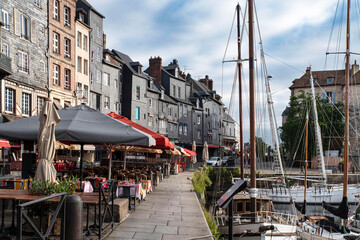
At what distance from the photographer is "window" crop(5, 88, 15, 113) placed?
2527 cm

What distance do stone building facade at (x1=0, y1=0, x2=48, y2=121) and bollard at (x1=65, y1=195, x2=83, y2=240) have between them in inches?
838

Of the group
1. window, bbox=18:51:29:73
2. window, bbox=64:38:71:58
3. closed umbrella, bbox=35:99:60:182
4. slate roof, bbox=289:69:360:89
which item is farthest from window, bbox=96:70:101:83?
slate roof, bbox=289:69:360:89

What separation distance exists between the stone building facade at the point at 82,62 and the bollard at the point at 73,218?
30.5 meters

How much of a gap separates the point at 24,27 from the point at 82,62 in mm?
9024

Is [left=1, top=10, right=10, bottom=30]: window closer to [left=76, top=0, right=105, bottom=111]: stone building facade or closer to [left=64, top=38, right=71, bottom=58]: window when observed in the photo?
[left=64, top=38, right=71, bottom=58]: window

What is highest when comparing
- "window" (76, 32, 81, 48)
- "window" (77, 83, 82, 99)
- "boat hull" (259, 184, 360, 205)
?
"window" (76, 32, 81, 48)

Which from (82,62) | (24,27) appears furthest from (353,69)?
(24,27)

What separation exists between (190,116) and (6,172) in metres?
41.0

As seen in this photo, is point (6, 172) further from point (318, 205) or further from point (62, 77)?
point (318, 205)

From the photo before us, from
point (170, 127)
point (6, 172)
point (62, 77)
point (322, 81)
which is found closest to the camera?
point (6, 172)

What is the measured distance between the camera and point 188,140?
5844cm

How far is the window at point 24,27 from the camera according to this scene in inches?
1079

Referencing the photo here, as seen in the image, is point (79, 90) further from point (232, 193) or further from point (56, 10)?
point (232, 193)

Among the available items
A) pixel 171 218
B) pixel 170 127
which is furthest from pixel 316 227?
pixel 170 127
